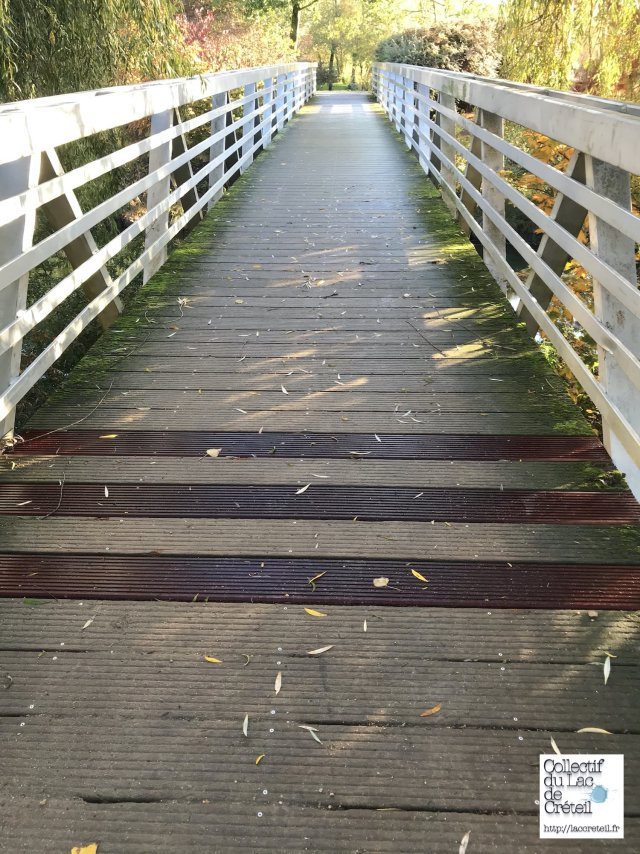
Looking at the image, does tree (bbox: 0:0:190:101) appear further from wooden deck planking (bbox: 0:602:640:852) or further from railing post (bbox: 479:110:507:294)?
wooden deck planking (bbox: 0:602:640:852)

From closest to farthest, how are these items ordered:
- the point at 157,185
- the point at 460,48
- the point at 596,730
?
the point at 596,730 → the point at 157,185 → the point at 460,48

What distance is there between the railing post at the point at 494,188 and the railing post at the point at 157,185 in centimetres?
207

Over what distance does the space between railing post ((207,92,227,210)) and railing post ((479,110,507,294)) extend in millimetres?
2952

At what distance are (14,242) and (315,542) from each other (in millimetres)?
1580

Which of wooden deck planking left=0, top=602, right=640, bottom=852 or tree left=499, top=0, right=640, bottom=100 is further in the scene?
tree left=499, top=0, right=640, bottom=100

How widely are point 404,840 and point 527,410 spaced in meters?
2.11

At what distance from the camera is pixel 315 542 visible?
234cm

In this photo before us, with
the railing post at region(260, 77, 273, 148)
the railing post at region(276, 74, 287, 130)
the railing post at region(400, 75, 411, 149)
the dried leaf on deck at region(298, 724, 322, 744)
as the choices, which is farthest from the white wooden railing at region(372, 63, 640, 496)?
the railing post at region(276, 74, 287, 130)

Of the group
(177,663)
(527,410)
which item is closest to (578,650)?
(177,663)

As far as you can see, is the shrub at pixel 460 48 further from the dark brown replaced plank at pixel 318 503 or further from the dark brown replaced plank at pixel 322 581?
the dark brown replaced plank at pixel 322 581

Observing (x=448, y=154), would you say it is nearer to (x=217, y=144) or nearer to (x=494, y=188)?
(x=217, y=144)

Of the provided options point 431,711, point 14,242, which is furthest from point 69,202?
point 431,711

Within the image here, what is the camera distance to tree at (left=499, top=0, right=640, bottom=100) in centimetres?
523

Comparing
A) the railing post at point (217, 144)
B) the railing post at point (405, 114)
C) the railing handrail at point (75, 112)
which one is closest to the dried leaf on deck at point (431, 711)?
the railing handrail at point (75, 112)
